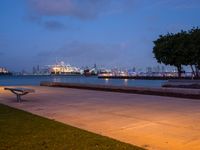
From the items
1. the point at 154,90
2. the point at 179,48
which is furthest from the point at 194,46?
the point at 154,90

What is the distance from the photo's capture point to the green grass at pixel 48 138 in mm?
8289

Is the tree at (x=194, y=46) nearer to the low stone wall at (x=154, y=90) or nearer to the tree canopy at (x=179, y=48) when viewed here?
the tree canopy at (x=179, y=48)

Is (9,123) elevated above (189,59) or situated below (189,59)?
below

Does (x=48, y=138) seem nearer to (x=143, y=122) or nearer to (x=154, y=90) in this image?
(x=143, y=122)

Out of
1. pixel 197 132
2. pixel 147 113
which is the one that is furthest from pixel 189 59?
pixel 197 132

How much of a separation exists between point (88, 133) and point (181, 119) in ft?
10.8

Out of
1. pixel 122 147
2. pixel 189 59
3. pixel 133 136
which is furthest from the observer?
pixel 189 59

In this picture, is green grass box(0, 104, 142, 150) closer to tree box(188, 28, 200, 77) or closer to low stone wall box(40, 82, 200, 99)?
low stone wall box(40, 82, 200, 99)

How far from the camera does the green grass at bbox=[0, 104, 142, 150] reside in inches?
326

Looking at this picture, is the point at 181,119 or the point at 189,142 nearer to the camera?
the point at 189,142

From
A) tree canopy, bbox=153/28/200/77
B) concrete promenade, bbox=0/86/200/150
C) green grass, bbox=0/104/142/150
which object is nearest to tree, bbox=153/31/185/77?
tree canopy, bbox=153/28/200/77

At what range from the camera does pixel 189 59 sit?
50.6 metres

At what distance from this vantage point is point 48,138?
9258 mm

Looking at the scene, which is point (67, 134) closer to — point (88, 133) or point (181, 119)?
point (88, 133)
